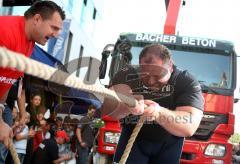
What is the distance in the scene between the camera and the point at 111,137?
6.60 metres

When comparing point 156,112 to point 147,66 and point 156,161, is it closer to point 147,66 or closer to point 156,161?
point 147,66

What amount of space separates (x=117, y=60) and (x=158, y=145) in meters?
3.49

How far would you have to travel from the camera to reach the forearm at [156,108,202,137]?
2.57 metres

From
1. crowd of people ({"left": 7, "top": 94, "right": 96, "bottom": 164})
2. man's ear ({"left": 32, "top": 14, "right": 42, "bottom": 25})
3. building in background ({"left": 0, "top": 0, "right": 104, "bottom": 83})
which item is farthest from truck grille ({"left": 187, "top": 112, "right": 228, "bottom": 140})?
building in background ({"left": 0, "top": 0, "right": 104, "bottom": 83})

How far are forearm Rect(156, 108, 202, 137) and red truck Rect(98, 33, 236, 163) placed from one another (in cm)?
347

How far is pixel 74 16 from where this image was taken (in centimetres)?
1980

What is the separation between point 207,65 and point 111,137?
1866mm

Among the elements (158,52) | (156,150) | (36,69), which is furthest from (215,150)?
(36,69)

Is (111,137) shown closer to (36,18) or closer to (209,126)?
(209,126)

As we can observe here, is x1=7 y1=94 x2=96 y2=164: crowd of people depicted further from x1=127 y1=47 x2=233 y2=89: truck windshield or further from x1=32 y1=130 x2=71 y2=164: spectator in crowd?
x1=127 y1=47 x2=233 y2=89: truck windshield

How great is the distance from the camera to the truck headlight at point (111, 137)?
21.5 ft

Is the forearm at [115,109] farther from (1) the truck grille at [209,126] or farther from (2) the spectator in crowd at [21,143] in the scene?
(1) the truck grille at [209,126]

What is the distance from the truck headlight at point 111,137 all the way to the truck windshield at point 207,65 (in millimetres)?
1134

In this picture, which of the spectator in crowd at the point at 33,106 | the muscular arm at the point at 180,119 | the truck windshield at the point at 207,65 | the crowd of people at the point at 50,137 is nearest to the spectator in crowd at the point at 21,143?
the crowd of people at the point at 50,137
